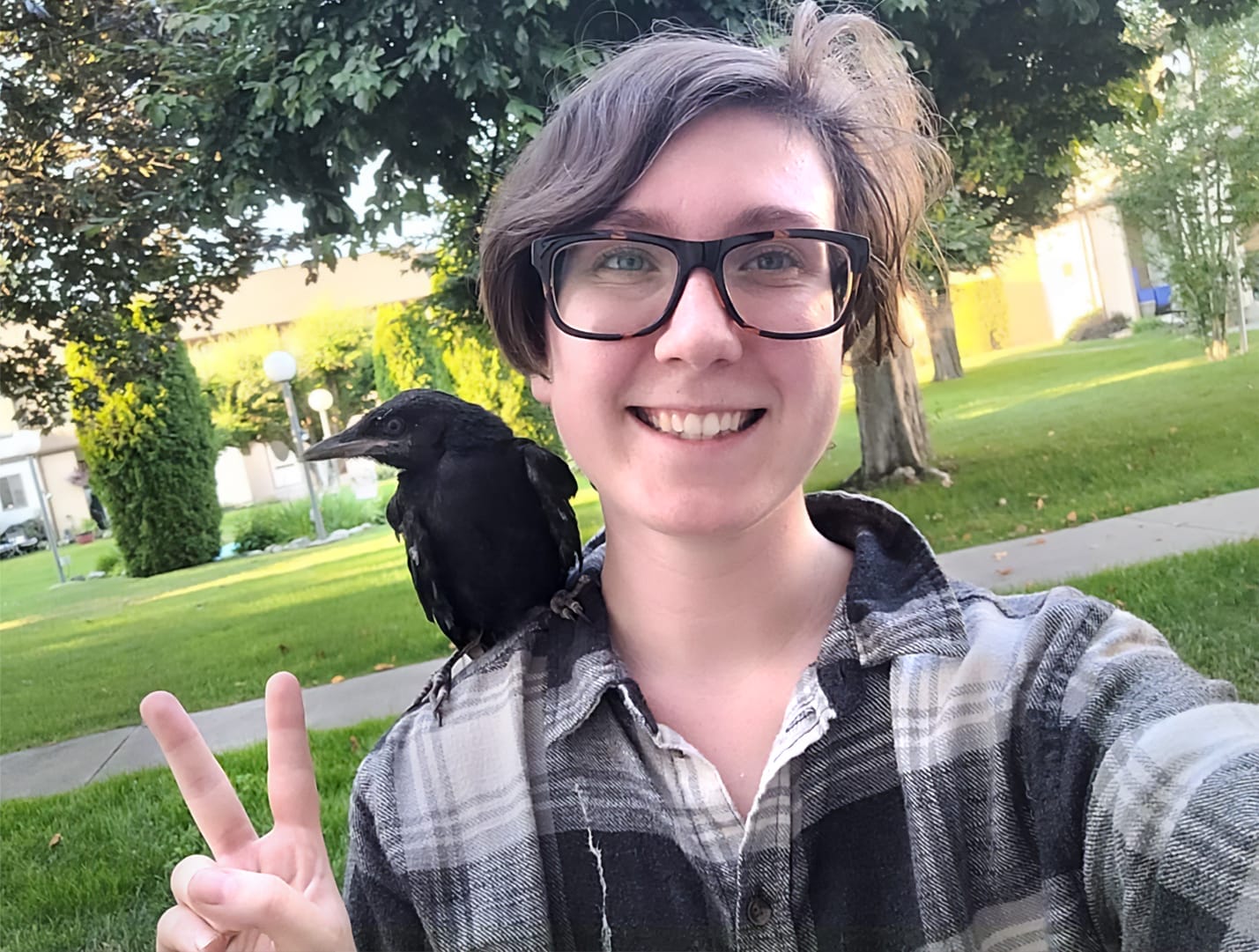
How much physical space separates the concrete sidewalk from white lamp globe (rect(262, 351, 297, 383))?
26.7 inches

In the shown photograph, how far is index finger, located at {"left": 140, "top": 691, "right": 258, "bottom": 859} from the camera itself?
582 millimetres

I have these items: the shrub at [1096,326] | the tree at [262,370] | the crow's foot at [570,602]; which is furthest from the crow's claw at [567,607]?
the shrub at [1096,326]

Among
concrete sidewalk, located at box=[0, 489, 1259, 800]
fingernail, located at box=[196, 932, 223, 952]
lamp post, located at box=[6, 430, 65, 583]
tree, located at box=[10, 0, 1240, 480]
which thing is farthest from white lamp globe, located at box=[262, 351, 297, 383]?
fingernail, located at box=[196, 932, 223, 952]

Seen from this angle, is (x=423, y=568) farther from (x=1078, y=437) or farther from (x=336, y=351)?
(x=1078, y=437)

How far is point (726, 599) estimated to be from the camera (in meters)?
0.71

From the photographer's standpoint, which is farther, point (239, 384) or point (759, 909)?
point (239, 384)

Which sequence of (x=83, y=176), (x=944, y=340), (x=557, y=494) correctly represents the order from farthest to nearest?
1. (x=944, y=340)
2. (x=83, y=176)
3. (x=557, y=494)

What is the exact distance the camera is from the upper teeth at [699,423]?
61 centimetres

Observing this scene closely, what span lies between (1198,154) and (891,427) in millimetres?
947

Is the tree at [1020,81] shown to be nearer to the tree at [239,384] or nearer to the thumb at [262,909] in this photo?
the tree at [239,384]

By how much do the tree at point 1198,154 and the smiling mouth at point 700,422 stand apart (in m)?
1.94

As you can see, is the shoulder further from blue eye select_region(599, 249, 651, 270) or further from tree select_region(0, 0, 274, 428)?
tree select_region(0, 0, 274, 428)

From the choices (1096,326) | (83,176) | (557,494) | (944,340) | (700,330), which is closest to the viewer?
(700,330)

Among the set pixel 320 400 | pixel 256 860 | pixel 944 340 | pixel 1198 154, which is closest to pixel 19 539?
pixel 320 400
